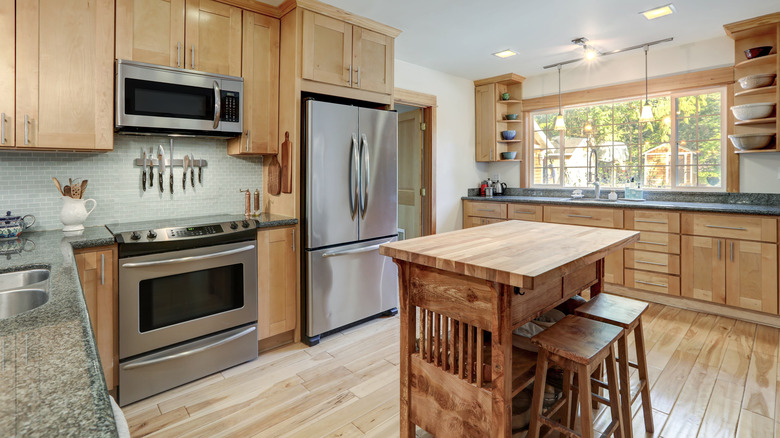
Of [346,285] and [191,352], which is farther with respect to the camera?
[346,285]

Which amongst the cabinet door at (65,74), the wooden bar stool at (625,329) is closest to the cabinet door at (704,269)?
the wooden bar stool at (625,329)

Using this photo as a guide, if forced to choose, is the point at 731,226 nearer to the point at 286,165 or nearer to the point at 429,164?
the point at 429,164

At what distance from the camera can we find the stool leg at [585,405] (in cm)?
146

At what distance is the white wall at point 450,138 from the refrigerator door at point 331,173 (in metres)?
1.78

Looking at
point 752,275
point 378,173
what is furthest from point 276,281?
point 752,275

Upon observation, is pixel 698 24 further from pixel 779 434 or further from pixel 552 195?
pixel 779 434

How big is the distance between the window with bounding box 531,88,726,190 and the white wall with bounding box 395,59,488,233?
0.88 meters

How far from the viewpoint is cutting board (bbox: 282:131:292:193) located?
2.90 meters

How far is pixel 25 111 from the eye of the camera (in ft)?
6.76

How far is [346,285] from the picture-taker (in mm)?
3094

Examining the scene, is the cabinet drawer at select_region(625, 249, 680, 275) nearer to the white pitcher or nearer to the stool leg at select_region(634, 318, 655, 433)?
the stool leg at select_region(634, 318, 655, 433)

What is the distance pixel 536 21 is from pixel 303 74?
2.01m

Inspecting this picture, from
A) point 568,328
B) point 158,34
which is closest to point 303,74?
point 158,34

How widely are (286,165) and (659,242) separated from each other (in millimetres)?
3403
